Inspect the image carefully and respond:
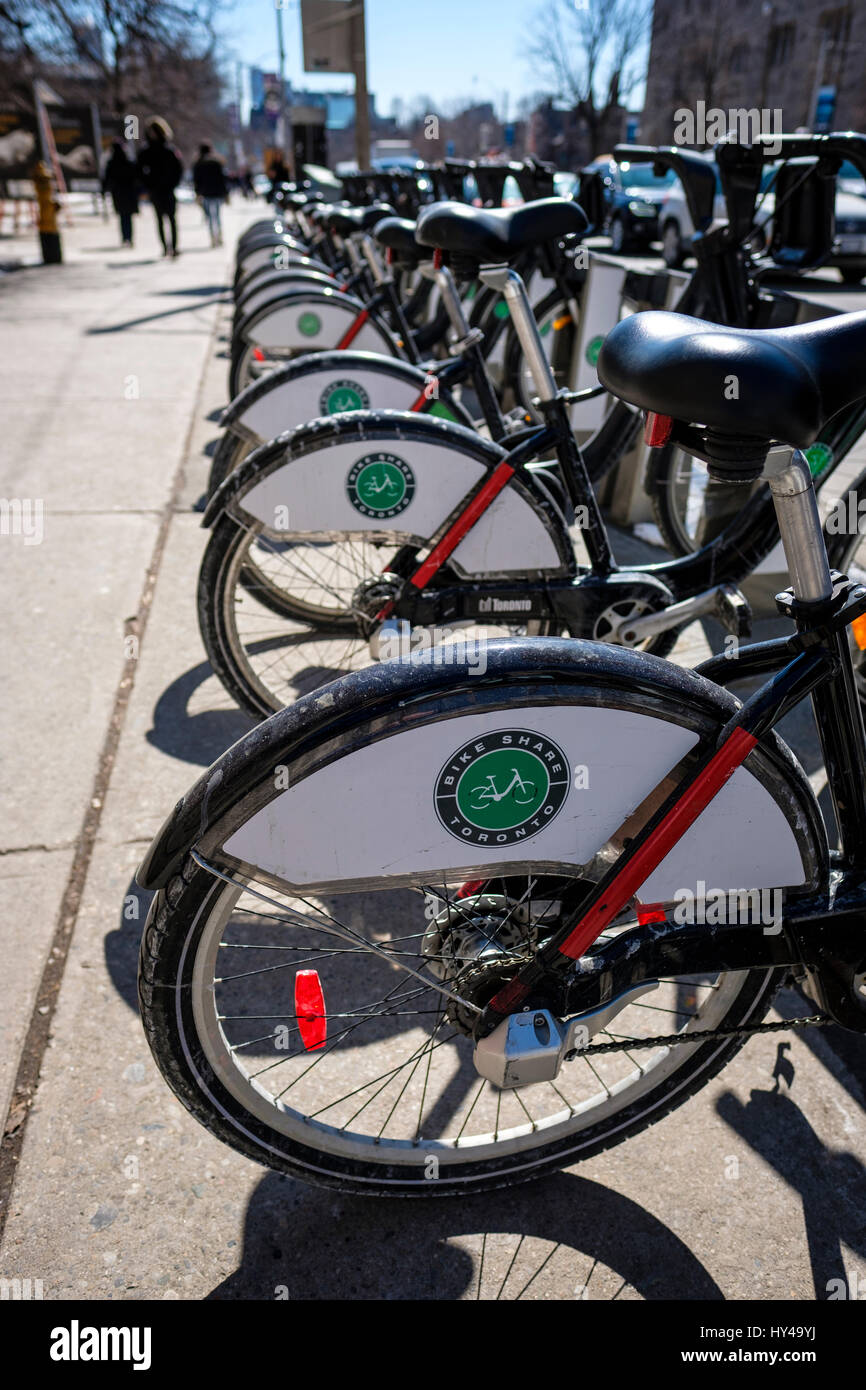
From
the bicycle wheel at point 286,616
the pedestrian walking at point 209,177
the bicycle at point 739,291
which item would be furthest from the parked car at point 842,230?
the bicycle wheel at point 286,616

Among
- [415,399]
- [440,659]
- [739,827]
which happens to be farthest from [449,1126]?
[415,399]

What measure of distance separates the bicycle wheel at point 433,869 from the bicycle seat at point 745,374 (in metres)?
0.37

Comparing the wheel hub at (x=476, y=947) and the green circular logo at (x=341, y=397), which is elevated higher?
the green circular logo at (x=341, y=397)

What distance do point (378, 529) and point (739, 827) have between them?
1763 millimetres

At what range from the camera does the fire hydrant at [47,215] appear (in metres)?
14.4

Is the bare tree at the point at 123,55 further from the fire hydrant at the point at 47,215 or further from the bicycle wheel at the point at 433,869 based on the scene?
the bicycle wheel at the point at 433,869

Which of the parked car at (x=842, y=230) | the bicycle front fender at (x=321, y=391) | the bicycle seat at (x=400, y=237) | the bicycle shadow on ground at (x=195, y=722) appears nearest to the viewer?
the bicycle shadow on ground at (x=195, y=722)

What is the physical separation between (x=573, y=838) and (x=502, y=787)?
0.15 metres

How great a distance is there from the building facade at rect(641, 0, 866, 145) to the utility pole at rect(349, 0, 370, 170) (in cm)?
3137

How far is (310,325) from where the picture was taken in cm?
525

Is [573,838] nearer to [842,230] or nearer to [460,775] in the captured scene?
[460,775]

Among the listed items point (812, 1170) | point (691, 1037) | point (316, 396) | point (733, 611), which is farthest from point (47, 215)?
point (812, 1170)

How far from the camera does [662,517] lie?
404 centimetres

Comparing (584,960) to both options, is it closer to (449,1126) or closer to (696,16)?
(449,1126)
